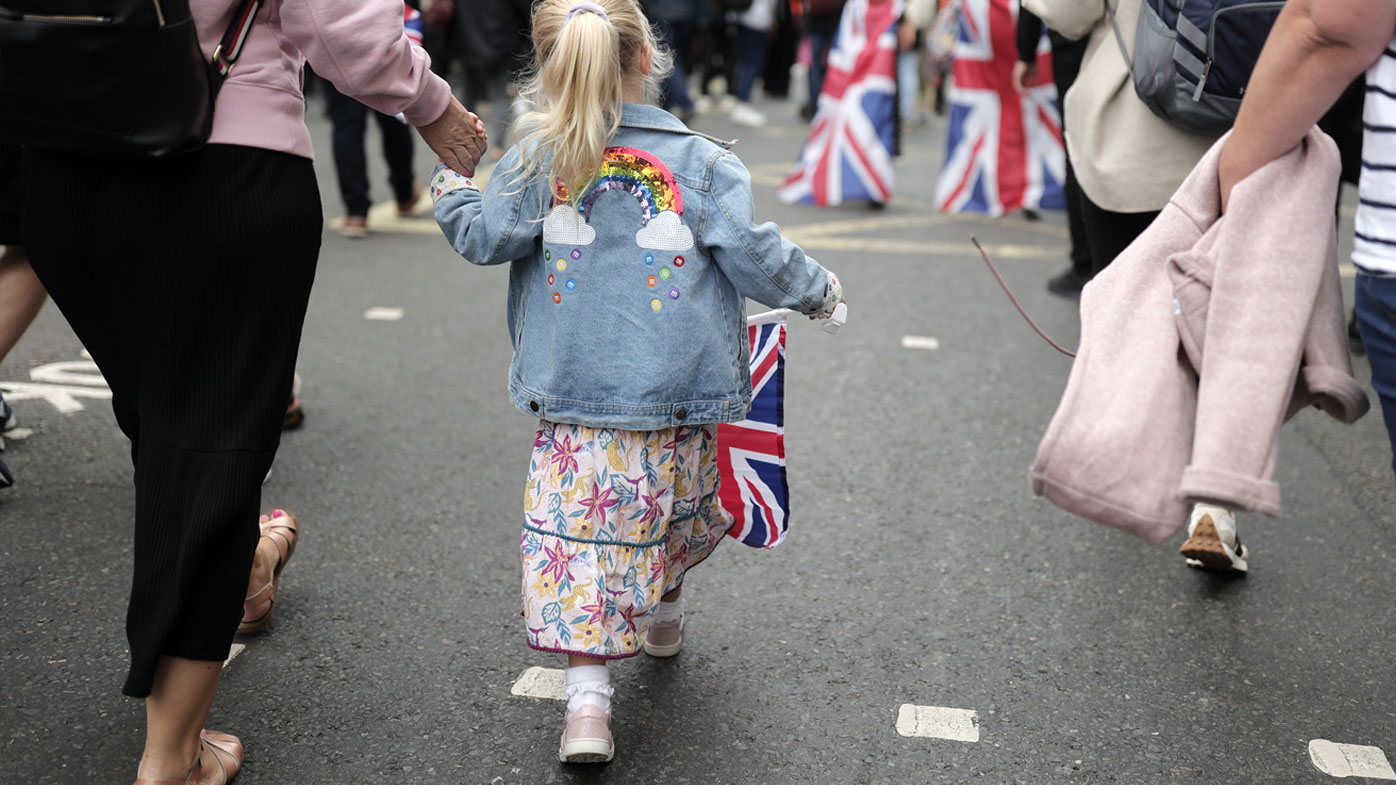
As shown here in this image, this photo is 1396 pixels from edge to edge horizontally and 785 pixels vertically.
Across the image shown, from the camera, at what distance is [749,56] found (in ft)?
48.3

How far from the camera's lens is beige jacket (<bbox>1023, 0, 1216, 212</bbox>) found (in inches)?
125

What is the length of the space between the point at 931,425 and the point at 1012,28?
3.92 m

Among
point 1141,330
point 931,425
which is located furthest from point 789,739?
point 931,425

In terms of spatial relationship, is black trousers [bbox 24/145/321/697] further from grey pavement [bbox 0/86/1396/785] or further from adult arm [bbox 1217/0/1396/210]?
adult arm [bbox 1217/0/1396/210]

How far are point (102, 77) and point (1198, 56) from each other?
82.6 inches

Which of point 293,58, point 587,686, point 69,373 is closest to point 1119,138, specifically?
point 587,686

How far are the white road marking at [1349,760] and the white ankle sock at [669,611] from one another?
128 cm

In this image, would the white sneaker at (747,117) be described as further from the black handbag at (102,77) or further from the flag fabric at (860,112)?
the black handbag at (102,77)

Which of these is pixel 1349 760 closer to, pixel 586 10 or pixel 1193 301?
pixel 1193 301

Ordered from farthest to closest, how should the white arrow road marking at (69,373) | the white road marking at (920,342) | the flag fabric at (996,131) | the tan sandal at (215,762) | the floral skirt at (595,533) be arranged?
the flag fabric at (996,131) < the white road marking at (920,342) < the white arrow road marking at (69,373) < the floral skirt at (595,533) < the tan sandal at (215,762)

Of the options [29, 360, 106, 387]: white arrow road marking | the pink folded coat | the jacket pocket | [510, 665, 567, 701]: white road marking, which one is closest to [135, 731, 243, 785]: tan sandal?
[510, 665, 567, 701]: white road marking

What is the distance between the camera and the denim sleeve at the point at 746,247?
237 centimetres

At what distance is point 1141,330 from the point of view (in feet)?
6.52

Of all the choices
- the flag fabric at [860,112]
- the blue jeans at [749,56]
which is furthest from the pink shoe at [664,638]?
the blue jeans at [749,56]
